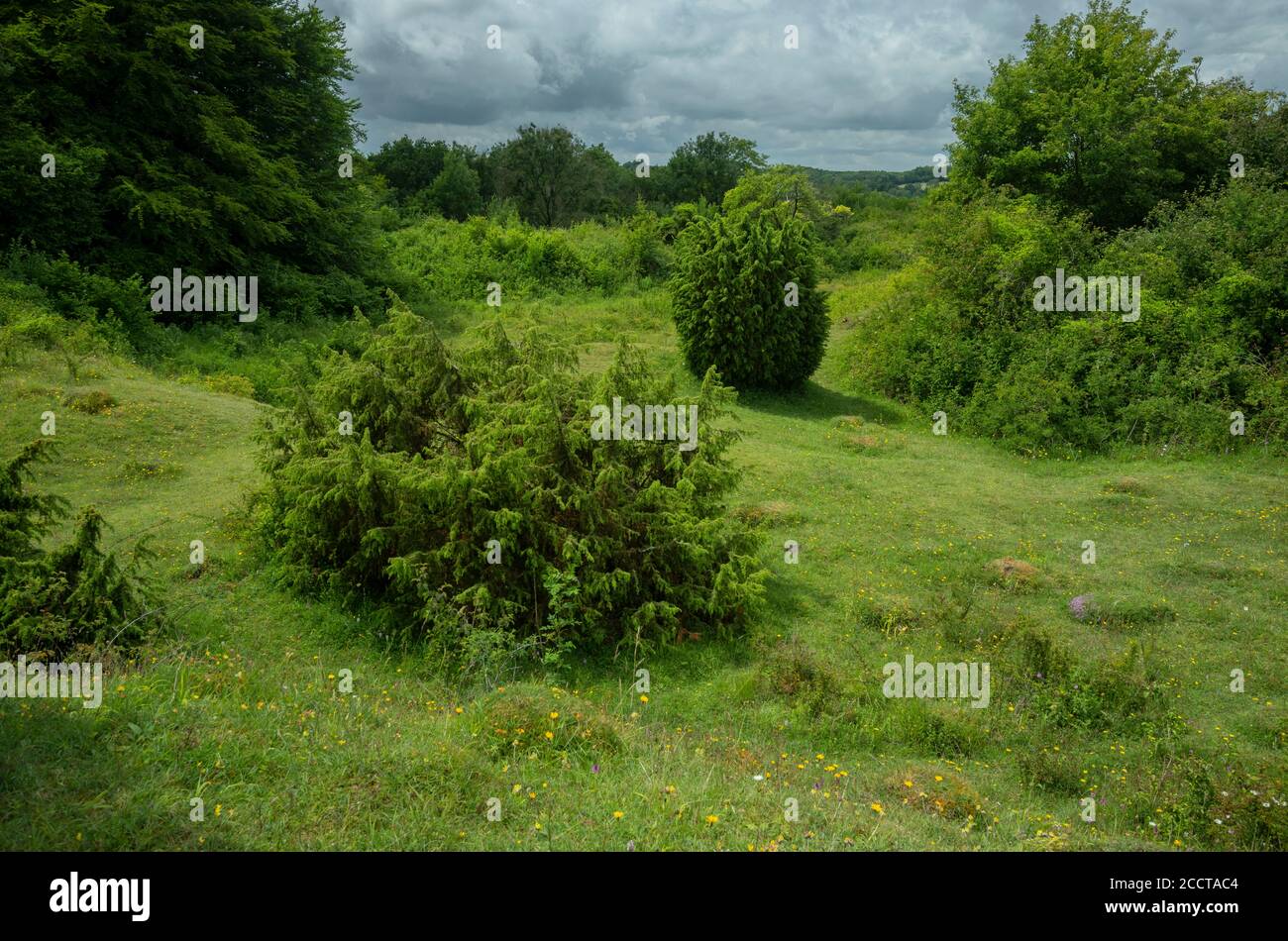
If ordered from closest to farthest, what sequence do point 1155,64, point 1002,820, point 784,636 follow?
1. point 1002,820
2. point 784,636
3. point 1155,64

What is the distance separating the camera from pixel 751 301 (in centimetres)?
2089

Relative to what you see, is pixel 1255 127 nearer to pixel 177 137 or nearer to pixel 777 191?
pixel 777 191

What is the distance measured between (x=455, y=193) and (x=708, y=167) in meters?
18.4

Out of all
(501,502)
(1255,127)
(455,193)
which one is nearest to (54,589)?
(501,502)

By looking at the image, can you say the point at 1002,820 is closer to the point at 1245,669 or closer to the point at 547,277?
the point at 1245,669

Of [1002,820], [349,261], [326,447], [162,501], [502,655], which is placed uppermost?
[349,261]

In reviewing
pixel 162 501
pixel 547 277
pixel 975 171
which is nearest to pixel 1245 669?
pixel 162 501

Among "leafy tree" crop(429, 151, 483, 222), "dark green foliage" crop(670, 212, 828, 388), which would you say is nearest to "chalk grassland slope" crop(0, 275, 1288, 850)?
"dark green foliage" crop(670, 212, 828, 388)

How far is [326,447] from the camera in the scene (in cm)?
952

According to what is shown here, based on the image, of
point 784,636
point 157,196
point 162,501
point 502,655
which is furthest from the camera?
point 157,196

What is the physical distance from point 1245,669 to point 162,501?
13314mm

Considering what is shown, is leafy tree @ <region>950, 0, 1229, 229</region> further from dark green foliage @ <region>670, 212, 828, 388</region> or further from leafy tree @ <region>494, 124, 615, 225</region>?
leafy tree @ <region>494, 124, 615, 225</region>

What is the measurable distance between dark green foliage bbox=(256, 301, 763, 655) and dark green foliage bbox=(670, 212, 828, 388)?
11193mm

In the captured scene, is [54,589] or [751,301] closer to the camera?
[54,589]
